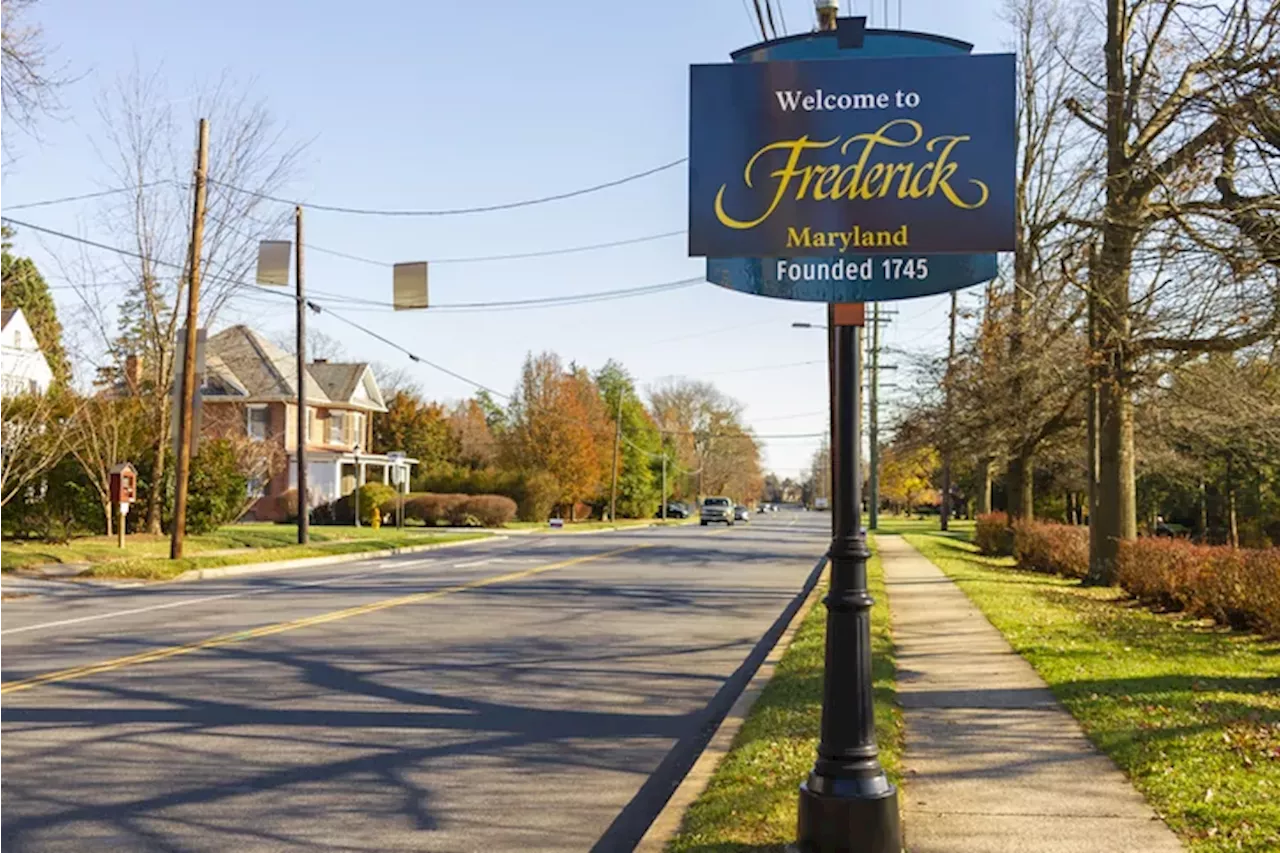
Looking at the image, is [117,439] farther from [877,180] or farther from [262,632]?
[877,180]

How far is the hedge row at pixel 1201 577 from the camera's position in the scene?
14414mm

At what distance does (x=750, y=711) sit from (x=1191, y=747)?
320cm

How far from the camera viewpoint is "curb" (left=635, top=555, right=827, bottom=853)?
20.7ft

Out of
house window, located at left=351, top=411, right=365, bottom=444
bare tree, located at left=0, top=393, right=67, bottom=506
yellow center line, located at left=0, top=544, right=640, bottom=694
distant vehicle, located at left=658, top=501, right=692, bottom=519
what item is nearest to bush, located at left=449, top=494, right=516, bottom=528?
house window, located at left=351, top=411, right=365, bottom=444

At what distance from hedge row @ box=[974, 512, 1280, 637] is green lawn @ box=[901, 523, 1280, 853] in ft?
1.07

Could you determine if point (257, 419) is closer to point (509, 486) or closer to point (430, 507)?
point (430, 507)

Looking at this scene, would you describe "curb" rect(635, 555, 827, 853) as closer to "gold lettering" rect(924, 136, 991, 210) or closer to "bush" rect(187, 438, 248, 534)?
"gold lettering" rect(924, 136, 991, 210)

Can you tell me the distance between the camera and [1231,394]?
60.6 ft

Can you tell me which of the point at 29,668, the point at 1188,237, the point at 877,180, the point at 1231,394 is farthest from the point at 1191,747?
the point at 1231,394

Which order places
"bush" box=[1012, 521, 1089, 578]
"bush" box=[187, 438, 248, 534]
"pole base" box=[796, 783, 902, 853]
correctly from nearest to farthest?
"pole base" box=[796, 783, 902, 853] < "bush" box=[1012, 521, 1089, 578] < "bush" box=[187, 438, 248, 534]

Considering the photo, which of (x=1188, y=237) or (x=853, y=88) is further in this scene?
(x=1188, y=237)

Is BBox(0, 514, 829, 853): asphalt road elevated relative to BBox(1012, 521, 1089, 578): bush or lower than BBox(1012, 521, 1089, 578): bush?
lower

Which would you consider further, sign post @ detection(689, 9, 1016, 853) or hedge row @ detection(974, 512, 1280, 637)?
hedge row @ detection(974, 512, 1280, 637)

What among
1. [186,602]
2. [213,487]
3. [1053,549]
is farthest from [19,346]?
[1053,549]
